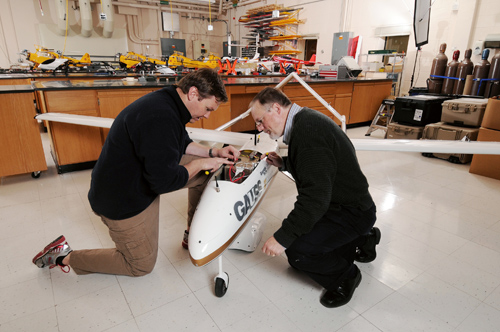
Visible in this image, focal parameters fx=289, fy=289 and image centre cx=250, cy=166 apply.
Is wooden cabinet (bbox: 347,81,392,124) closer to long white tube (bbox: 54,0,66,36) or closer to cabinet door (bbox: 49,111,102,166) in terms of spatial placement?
cabinet door (bbox: 49,111,102,166)

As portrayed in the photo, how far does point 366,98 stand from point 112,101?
16.8ft

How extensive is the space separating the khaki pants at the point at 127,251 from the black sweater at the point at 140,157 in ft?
0.22

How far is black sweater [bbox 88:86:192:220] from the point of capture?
1.40m

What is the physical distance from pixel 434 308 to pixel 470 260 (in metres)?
0.70

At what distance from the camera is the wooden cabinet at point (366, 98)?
6.20m

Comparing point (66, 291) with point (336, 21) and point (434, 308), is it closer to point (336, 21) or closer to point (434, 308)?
point (434, 308)

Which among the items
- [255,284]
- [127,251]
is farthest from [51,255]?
[255,284]

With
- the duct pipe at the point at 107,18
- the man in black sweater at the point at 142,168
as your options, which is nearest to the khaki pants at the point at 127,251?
the man in black sweater at the point at 142,168

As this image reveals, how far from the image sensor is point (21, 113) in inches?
124

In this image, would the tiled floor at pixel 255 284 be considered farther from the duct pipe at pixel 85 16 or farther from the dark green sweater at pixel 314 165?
the duct pipe at pixel 85 16

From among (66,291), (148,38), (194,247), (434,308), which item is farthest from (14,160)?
(148,38)

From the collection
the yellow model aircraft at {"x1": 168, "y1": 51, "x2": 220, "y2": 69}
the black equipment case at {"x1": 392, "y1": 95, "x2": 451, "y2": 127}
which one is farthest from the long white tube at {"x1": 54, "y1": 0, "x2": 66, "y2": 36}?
the black equipment case at {"x1": 392, "y1": 95, "x2": 451, "y2": 127}

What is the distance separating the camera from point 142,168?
153 centimetres

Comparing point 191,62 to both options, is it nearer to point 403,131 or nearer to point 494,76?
point 403,131
